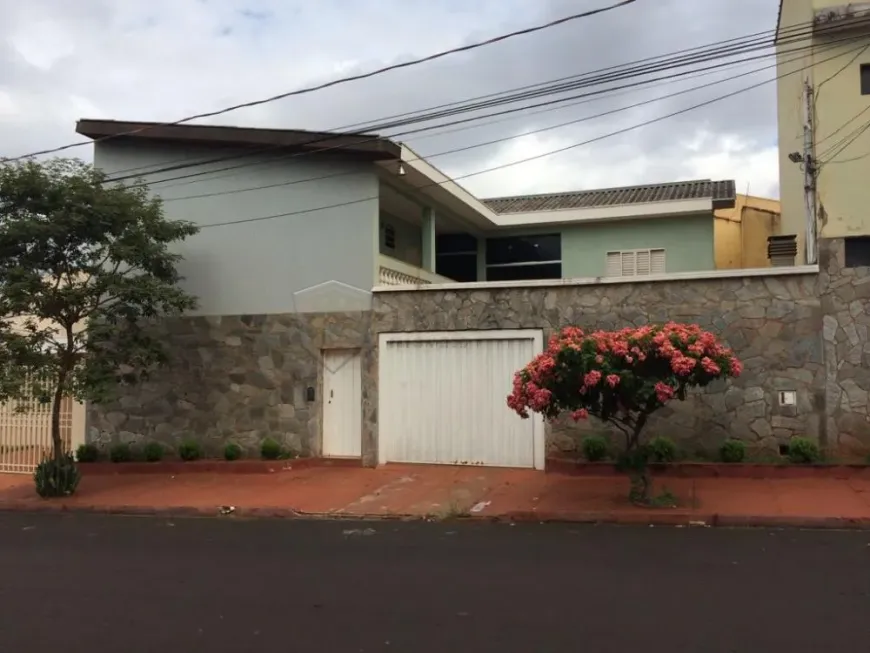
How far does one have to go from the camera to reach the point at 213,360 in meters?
14.1

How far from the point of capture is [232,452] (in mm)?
13516

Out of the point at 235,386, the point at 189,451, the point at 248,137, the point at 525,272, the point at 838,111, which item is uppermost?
the point at 248,137

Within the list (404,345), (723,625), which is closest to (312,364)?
(404,345)

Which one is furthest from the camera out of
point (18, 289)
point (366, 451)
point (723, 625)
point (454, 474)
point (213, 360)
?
point (213, 360)

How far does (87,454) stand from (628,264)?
12937mm

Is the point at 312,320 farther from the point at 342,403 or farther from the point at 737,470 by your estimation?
the point at 737,470

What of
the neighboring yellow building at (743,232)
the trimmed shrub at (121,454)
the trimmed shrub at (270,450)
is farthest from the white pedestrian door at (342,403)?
the neighboring yellow building at (743,232)

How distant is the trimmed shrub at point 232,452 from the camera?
13523 millimetres

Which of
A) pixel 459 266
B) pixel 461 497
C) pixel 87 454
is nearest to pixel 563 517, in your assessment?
pixel 461 497

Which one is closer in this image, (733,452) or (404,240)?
(733,452)

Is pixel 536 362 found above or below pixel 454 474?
above

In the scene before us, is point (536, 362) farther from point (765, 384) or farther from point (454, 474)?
point (765, 384)

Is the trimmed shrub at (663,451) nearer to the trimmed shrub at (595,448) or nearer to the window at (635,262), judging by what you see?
the trimmed shrub at (595,448)

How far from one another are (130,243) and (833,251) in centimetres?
1102
